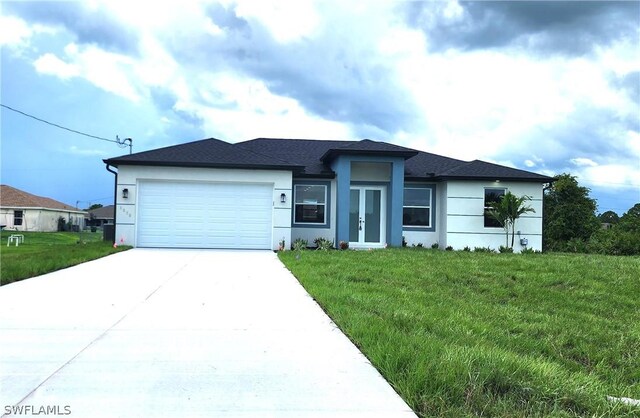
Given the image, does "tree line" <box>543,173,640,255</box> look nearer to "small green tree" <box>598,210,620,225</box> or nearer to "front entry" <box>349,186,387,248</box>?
"front entry" <box>349,186,387,248</box>

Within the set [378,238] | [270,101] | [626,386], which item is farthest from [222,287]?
[270,101]

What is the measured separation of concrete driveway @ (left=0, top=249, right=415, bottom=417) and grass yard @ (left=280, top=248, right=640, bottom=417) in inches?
13.4

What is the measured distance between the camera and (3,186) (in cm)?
4300

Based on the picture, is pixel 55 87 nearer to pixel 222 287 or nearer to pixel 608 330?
pixel 222 287

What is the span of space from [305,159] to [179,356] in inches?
595

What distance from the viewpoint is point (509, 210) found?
53.7 ft

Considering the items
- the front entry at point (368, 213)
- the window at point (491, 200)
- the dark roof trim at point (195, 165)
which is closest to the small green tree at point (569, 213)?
the window at point (491, 200)

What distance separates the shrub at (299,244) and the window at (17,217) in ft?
117

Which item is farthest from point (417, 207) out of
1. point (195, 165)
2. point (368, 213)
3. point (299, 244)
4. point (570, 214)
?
point (570, 214)

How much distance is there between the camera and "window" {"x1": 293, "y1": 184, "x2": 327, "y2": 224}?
1745 centimetres

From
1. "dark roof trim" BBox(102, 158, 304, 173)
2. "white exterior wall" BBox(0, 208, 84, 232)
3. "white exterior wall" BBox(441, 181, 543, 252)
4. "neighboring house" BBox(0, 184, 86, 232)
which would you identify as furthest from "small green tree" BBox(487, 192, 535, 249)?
"white exterior wall" BBox(0, 208, 84, 232)

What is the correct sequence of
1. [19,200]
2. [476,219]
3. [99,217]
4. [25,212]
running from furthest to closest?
1. [99,217]
2. [19,200]
3. [25,212]
4. [476,219]

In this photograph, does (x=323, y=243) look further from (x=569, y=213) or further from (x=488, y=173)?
(x=569, y=213)

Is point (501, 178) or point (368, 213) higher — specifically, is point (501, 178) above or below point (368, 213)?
above
